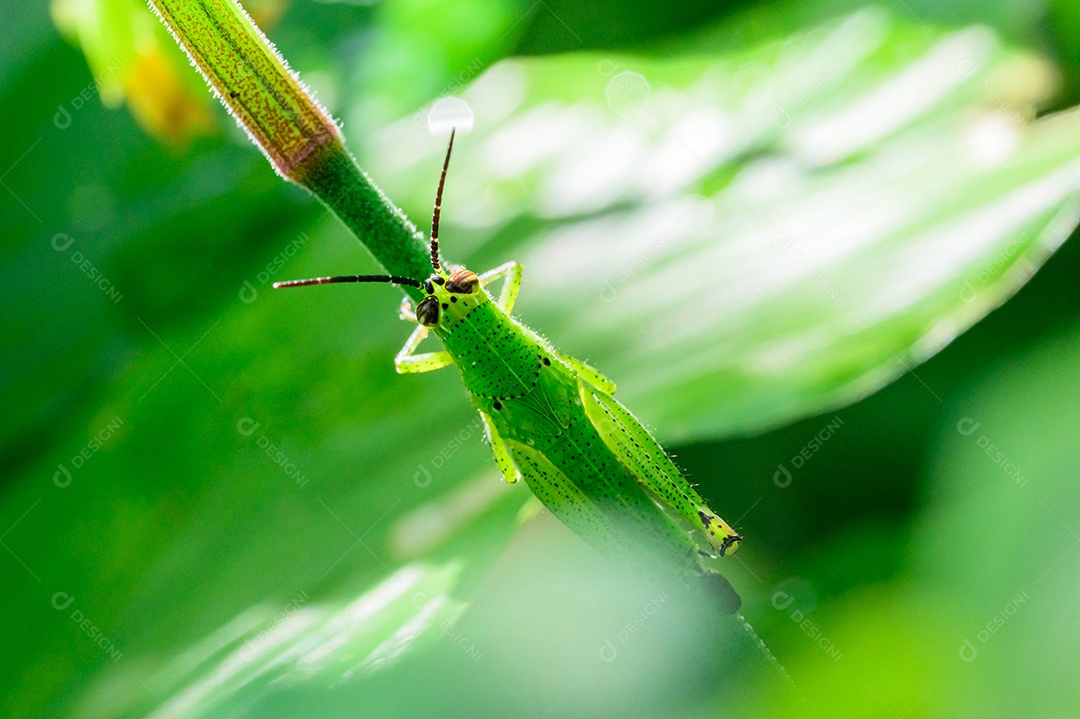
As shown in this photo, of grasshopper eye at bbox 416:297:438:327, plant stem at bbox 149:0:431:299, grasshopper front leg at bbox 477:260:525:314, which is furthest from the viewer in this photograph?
grasshopper front leg at bbox 477:260:525:314

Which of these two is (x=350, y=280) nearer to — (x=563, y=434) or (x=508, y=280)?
(x=508, y=280)

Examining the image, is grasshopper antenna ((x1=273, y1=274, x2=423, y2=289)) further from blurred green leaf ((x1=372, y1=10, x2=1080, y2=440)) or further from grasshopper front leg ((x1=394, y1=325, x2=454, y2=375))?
blurred green leaf ((x1=372, y1=10, x2=1080, y2=440))

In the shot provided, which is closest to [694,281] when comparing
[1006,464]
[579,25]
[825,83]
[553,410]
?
[553,410]

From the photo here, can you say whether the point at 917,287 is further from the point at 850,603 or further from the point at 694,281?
the point at 850,603

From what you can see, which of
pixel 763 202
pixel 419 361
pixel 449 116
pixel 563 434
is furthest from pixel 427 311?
pixel 763 202

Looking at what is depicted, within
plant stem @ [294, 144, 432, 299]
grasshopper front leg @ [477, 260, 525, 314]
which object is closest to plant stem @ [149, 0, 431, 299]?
plant stem @ [294, 144, 432, 299]
